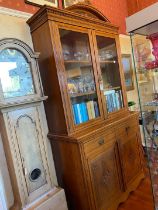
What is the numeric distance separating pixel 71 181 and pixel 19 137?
0.68 meters

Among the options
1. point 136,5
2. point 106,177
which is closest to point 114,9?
point 136,5

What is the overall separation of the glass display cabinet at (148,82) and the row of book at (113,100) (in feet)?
2.77

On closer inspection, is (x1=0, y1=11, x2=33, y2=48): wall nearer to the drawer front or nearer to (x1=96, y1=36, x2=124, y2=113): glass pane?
(x1=96, y1=36, x2=124, y2=113): glass pane

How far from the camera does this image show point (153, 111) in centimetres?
125

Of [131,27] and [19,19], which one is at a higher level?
[19,19]

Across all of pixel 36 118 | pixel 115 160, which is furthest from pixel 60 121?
pixel 115 160

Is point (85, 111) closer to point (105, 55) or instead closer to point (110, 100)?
point (110, 100)

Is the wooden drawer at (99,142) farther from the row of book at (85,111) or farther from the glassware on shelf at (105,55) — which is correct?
the glassware on shelf at (105,55)

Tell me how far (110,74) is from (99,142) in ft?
2.95

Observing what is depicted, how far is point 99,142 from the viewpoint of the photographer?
5.96ft

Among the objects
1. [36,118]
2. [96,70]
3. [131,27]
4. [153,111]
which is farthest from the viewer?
[96,70]

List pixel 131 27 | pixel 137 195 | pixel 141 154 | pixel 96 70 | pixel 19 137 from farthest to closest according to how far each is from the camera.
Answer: pixel 141 154 < pixel 137 195 < pixel 96 70 < pixel 19 137 < pixel 131 27

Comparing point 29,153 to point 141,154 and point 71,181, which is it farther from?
point 141,154

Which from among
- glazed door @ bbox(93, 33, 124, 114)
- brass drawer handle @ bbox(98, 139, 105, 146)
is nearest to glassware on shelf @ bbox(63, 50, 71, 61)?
glazed door @ bbox(93, 33, 124, 114)
